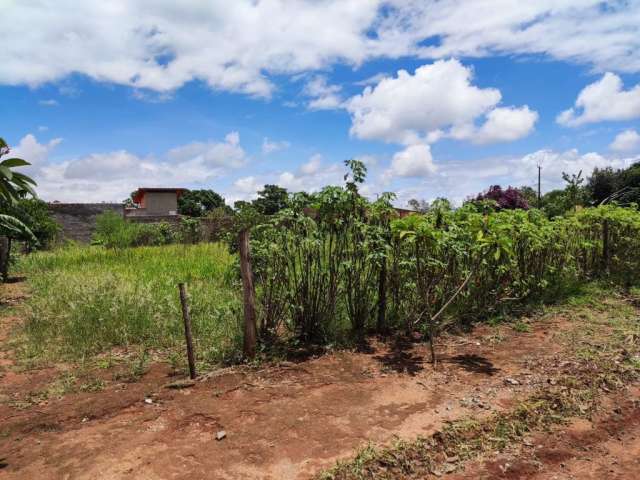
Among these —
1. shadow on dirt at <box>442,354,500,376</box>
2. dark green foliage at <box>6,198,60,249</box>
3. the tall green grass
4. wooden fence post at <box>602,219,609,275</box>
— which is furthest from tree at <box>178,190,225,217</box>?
shadow on dirt at <box>442,354,500,376</box>

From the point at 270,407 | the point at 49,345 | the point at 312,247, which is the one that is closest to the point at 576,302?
the point at 312,247

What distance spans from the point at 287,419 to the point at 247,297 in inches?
50.4

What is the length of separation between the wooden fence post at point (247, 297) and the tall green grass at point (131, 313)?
10.0 inches

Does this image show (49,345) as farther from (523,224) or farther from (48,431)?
(523,224)

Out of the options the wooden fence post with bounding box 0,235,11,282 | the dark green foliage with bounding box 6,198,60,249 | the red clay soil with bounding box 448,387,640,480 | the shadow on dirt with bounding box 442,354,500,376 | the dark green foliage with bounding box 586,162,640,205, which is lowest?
the red clay soil with bounding box 448,387,640,480

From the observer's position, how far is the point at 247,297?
13.4ft

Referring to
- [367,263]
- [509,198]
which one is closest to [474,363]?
[367,263]

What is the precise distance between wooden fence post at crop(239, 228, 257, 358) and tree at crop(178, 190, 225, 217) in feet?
114

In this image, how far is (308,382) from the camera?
3789 mm

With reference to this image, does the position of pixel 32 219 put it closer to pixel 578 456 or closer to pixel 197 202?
pixel 578 456

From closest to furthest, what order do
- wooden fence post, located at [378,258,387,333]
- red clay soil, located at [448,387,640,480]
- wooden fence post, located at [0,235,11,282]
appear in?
1. red clay soil, located at [448,387,640,480]
2. wooden fence post, located at [378,258,387,333]
3. wooden fence post, located at [0,235,11,282]

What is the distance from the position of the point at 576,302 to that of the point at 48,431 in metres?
6.53

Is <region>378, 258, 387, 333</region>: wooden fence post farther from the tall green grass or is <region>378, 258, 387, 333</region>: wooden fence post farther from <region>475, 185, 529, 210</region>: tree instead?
<region>475, 185, 529, 210</region>: tree

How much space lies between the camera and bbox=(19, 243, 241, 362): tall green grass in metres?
4.79
